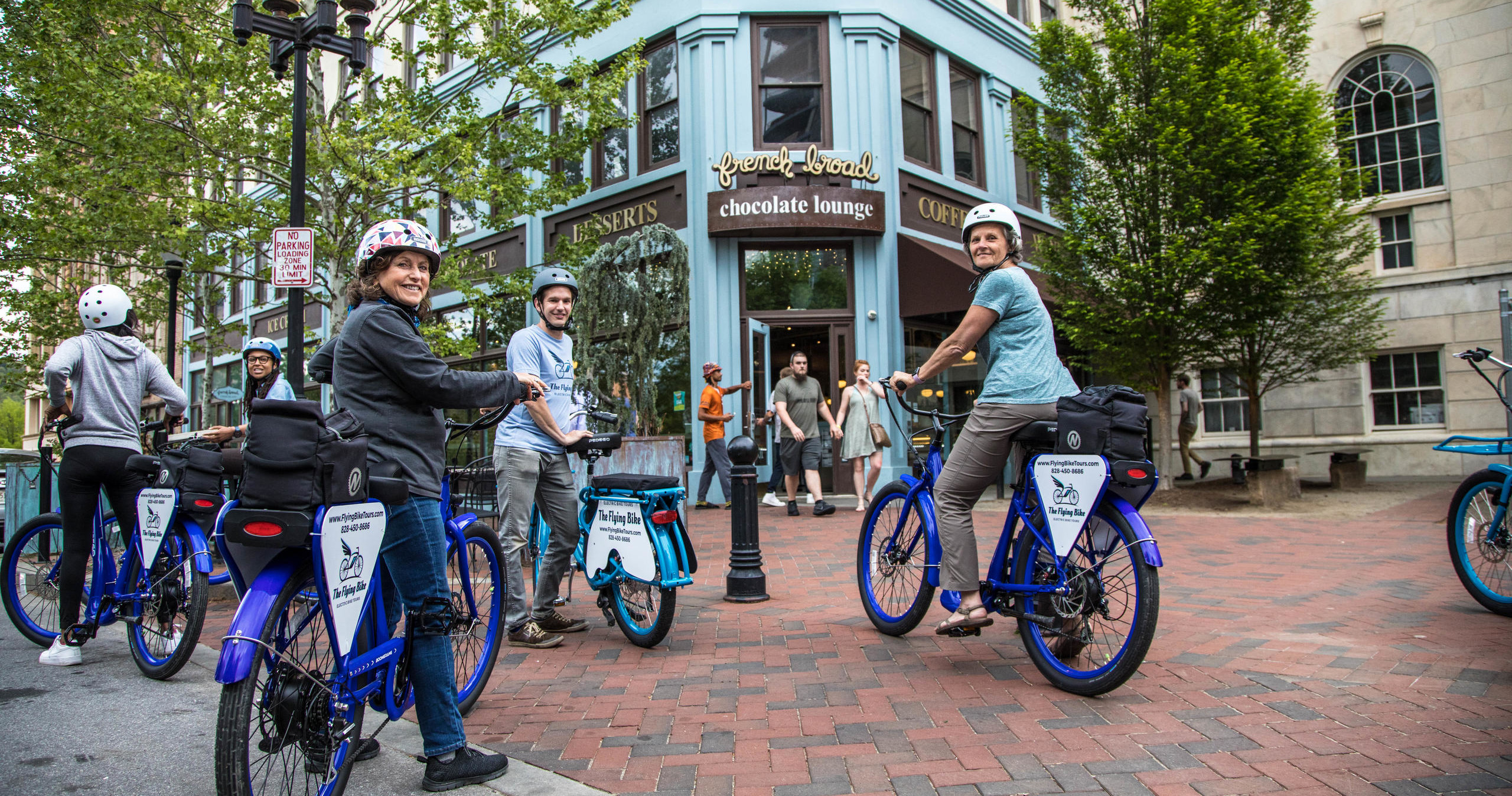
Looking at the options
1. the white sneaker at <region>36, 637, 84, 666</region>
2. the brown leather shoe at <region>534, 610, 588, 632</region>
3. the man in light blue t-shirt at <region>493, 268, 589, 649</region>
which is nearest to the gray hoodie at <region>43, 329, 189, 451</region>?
the white sneaker at <region>36, 637, 84, 666</region>

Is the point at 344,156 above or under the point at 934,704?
above

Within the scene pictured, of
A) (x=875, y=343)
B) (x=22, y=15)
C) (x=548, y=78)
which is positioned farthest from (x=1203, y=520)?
(x=22, y=15)

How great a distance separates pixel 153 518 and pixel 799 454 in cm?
718

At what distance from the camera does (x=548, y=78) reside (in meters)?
10.9

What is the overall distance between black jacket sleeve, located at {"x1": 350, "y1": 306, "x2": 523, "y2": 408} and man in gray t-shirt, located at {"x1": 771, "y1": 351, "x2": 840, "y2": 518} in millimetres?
7505

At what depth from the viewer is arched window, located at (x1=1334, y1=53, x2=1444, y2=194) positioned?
1692cm

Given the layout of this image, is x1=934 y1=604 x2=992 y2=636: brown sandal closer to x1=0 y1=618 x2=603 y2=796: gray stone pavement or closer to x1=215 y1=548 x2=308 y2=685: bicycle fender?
x1=0 y1=618 x2=603 y2=796: gray stone pavement

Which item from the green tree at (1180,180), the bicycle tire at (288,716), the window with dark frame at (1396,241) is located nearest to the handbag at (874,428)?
the green tree at (1180,180)

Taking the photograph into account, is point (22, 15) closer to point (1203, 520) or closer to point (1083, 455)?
point (1083, 455)

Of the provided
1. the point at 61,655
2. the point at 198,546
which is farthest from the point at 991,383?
the point at 61,655

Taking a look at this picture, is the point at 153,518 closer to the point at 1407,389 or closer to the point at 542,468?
the point at 542,468

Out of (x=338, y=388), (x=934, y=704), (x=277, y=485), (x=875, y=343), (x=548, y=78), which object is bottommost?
(x=934, y=704)

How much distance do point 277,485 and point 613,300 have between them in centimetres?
922

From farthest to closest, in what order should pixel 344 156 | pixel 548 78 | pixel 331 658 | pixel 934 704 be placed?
pixel 548 78 < pixel 344 156 < pixel 934 704 < pixel 331 658
